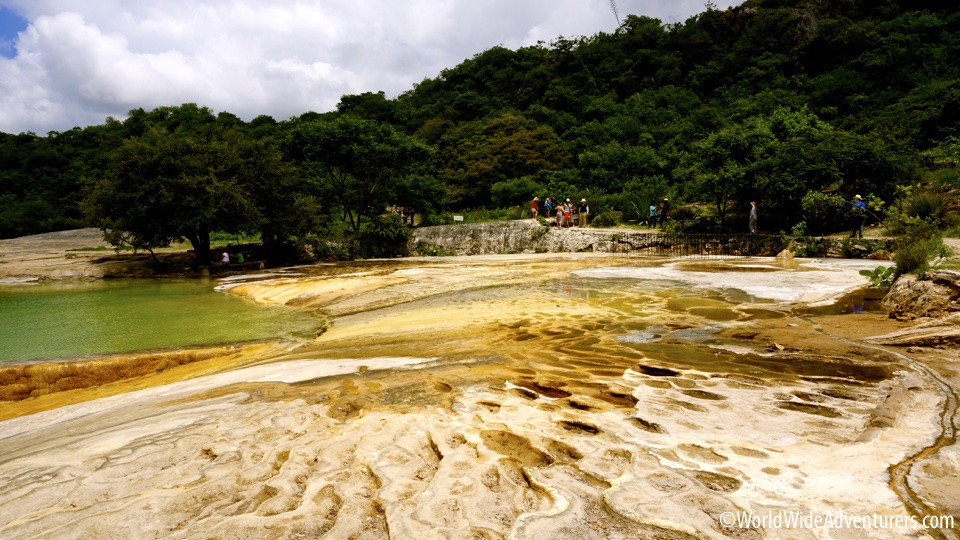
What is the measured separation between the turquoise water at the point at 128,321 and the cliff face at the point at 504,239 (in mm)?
11744

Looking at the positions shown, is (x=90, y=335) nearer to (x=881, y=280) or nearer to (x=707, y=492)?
(x=707, y=492)

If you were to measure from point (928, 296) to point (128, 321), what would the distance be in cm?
1368

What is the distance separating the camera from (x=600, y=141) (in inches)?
1497

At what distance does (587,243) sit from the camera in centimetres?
2141

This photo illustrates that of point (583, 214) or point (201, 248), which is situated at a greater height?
point (583, 214)

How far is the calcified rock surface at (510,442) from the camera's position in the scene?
2572 millimetres

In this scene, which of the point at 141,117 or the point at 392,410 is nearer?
the point at 392,410

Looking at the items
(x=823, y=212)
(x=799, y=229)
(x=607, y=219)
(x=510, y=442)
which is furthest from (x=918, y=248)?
(x=607, y=219)

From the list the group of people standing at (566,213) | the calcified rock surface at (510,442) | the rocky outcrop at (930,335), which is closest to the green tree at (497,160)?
the group of people standing at (566,213)

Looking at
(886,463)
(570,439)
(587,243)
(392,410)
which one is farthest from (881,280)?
(587,243)

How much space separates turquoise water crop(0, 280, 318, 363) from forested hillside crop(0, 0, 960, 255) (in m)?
6.84

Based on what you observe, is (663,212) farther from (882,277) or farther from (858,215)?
(882,277)

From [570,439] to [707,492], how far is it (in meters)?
0.97

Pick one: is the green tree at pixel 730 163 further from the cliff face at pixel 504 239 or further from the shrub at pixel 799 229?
the cliff face at pixel 504 239
